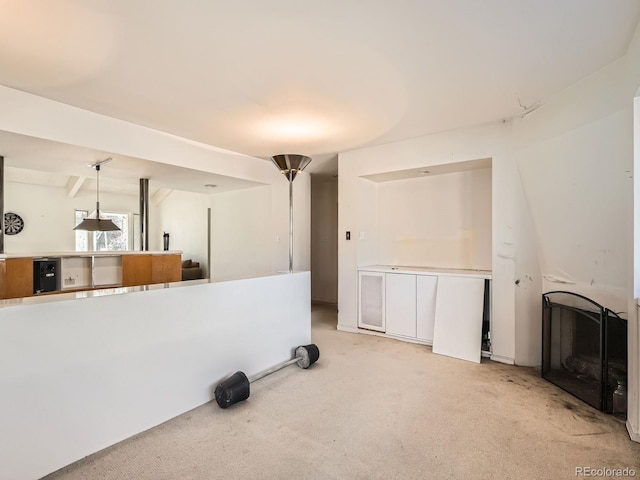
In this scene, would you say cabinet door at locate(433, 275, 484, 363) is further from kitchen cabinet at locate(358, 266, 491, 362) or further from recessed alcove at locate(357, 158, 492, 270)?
recessed alcove at locate(357, 158, 492, 270)

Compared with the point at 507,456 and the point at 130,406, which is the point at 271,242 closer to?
the point at 130,406

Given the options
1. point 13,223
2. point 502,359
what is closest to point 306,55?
point 502,359

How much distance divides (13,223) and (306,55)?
26.9ft

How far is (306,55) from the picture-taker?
6.89ft

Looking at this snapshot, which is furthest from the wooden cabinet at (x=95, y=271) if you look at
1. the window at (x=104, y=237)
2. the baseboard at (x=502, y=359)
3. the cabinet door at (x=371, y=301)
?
the window at (x=104, y=237)

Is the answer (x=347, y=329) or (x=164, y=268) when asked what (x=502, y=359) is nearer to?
(x=347, y=329)

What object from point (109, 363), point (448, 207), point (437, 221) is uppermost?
point (448, 207)

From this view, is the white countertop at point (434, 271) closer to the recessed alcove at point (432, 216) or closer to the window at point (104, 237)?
the recessed alcove at point (432, 216)

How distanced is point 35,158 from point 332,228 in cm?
441

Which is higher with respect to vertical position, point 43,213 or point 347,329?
point 43,213

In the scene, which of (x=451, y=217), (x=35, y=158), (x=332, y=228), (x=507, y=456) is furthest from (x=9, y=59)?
(x=332, y=228)

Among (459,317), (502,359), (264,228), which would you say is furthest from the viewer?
(264,228)

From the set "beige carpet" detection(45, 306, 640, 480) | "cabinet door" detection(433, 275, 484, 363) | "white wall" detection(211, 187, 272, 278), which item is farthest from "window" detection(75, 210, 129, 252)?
"cabinet door" detection(433, 275, 484, 363)

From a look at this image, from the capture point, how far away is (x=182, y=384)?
92.6 inches
